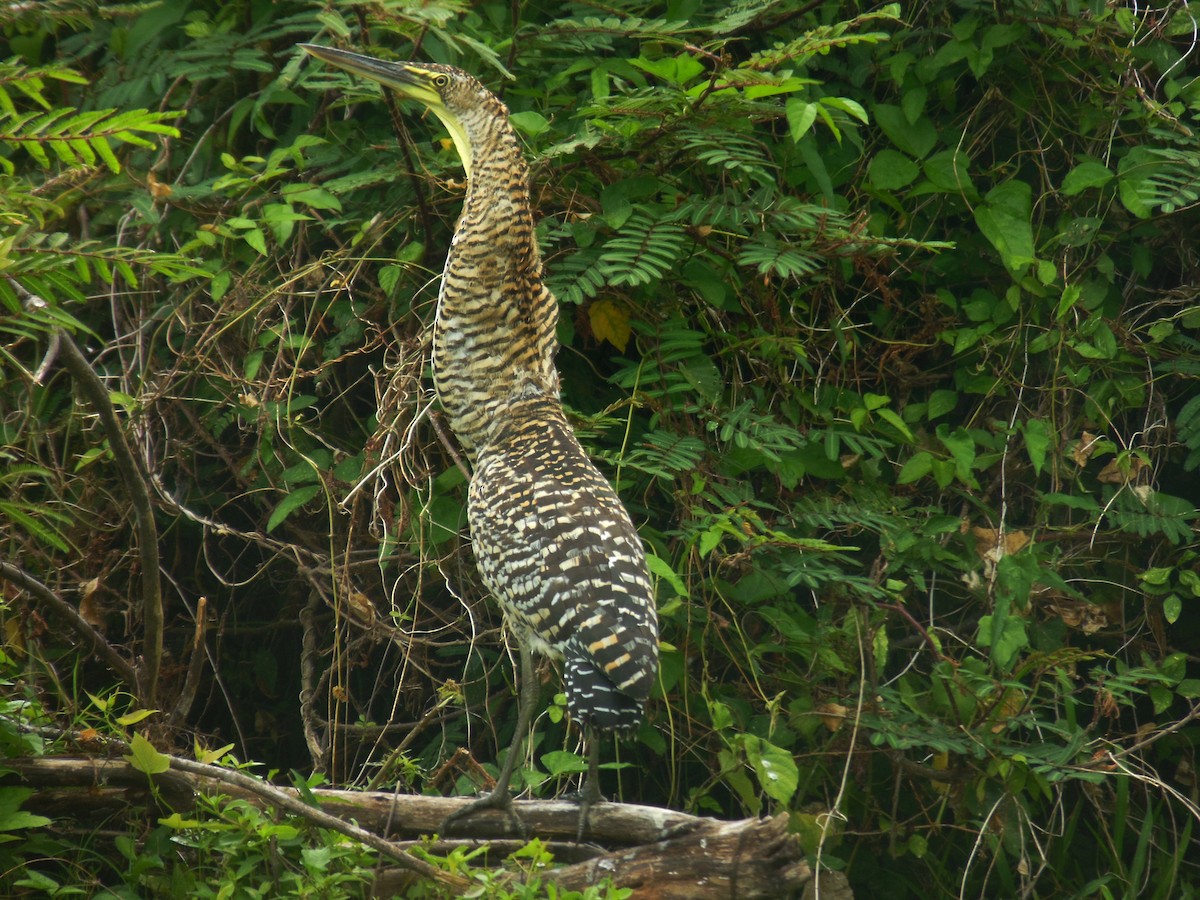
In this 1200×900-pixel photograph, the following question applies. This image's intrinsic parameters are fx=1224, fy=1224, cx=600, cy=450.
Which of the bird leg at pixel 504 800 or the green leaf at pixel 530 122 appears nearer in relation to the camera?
the bird leg at pixel 504 800

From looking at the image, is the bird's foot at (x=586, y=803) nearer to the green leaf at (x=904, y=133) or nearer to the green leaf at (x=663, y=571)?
the green leaf at (x=663, y=571)

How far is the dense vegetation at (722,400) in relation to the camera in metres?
3.67

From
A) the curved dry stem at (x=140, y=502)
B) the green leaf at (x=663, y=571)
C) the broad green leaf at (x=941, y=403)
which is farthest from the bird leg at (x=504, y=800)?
→ the broad green leaf at (x=941, y=403)

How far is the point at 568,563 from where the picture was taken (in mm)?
2955

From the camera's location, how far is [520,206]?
10.9ft

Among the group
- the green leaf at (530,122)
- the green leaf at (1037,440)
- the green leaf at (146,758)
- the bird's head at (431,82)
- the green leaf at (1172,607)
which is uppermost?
the bird's head at (431,82)

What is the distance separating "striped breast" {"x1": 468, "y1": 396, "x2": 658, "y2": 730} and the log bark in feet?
1.01

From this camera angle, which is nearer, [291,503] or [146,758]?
[146,758]

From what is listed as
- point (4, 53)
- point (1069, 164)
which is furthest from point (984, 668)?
point (4, 53)

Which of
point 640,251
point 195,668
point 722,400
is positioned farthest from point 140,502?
point 722,400

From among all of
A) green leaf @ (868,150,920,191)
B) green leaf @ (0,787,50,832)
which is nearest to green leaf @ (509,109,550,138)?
green leaf @ (868,150,920,191)

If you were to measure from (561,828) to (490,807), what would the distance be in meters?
0.18

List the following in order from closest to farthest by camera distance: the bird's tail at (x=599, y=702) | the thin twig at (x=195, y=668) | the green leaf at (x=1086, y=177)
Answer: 1. the bird's tail at (x=599, y=702)
2. the thin twig at (x=195, y=668)
3. the green leaf at (x=1086, y=177)

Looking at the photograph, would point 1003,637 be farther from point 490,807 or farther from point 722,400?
point 490,807
